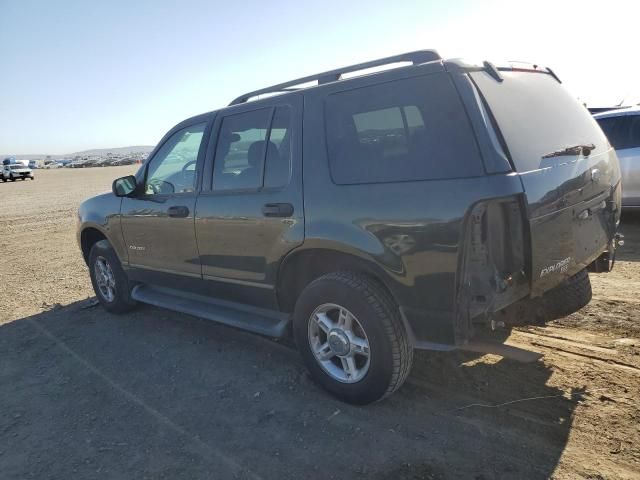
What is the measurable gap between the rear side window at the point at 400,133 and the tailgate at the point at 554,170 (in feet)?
0.69

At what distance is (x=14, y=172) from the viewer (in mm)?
37375

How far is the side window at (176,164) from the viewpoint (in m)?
4.15

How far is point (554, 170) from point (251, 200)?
197 cm

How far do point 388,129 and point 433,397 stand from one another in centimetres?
173

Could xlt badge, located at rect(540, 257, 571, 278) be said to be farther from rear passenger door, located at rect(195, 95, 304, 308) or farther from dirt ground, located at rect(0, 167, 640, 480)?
rear passenger door, located at rect(195, 95, 304, 308)

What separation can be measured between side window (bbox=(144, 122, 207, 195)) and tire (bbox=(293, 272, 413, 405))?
64.0 inches

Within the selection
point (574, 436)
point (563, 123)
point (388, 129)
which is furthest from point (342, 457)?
point (563, 123)

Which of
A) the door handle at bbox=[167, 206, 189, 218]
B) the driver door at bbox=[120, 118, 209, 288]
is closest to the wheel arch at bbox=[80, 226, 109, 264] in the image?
the driver door at bbox=[120, 118, 209, 288]

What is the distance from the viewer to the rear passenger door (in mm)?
3311

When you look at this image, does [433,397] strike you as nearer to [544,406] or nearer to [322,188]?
[544,406]

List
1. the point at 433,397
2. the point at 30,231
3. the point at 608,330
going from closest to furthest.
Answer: the point at 433,397, the point at 608,330, the point at 30,231

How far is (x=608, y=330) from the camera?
3.88m

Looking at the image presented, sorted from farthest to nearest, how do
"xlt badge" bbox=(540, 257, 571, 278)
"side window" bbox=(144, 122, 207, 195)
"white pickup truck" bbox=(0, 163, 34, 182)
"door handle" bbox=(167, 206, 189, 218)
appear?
"white pickup truck" bbox=(0, 163, 34, 182)
"side window" bbox=(144, 122, 207, 195)
"door handle" bbox=(167, 206, 189, 218)
"xlt badge" bbox=(540, 257, 571, 278)

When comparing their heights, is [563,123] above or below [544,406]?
above
